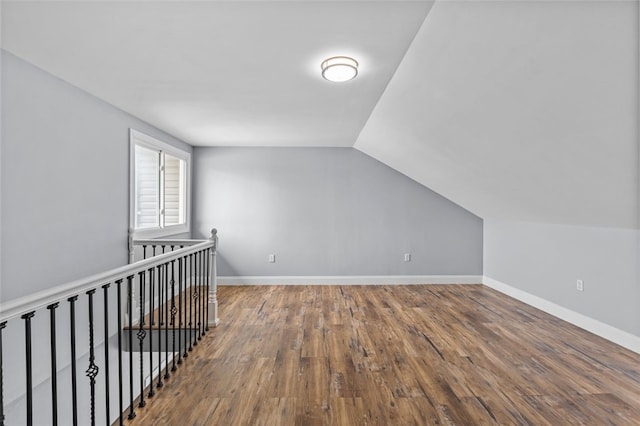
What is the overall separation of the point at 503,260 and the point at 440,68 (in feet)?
11.9

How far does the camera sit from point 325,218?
18.2ft

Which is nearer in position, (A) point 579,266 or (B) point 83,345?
(B) point 83,345

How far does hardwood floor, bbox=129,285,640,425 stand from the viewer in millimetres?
2074

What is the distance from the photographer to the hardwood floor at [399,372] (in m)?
2.07

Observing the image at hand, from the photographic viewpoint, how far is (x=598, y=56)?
1.69 metres

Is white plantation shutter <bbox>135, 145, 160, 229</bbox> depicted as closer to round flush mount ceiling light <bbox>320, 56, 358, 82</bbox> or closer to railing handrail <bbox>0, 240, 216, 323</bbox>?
railing handrail <bbox>0, 240, 216, 323</bbox>

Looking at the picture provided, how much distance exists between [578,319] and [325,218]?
3.46 m

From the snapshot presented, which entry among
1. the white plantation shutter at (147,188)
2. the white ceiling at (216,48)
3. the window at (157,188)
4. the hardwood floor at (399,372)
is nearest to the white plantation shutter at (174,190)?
the window at (157,188)

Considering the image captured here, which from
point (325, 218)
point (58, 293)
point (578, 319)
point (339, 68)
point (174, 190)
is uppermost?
point (339, 68)

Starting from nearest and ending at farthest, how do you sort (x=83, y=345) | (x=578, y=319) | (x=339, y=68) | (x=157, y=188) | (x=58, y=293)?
1. (x=58, y=293)
2. (x=339, y=68)
3. (x=83, y=345)
4. (x=578, y=319)
5. (x=157, y=188)

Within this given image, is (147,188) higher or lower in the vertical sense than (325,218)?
higher

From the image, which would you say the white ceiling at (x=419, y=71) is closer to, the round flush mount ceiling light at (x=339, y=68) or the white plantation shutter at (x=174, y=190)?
the round flush mount ceiling light at (x=339, y=68)

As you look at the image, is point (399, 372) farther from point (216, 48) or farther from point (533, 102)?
point (216, 48)

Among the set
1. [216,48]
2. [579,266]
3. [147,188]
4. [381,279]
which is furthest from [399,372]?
[147,188]
